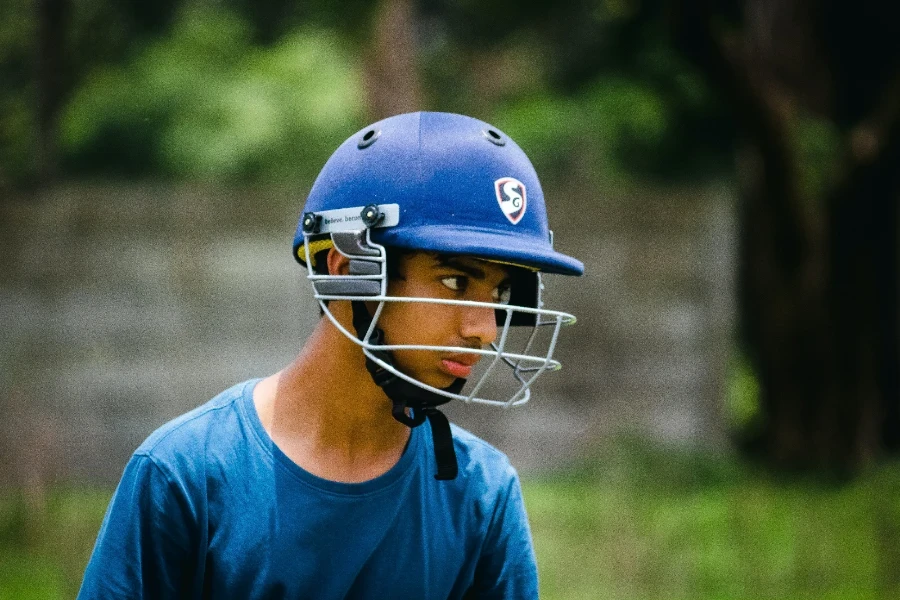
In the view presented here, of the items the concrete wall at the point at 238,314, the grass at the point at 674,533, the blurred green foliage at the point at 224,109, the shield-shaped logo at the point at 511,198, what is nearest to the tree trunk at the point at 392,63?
the concrete wall at the point at 238,314

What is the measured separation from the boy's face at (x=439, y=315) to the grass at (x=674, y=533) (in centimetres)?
301

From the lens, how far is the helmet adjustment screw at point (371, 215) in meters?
2.18

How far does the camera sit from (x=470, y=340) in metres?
2.14

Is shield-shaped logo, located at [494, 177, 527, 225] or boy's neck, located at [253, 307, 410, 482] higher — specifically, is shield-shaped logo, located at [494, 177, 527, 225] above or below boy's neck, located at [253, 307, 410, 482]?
above

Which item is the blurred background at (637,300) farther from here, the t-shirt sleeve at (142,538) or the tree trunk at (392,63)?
the t-shirt sleeve at (142,538)

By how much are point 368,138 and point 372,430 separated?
564 mm

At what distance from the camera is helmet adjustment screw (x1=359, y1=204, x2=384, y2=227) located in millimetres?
2178

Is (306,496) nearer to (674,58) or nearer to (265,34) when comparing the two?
(674,58)

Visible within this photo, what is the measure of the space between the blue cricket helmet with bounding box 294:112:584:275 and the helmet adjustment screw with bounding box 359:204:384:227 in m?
0.02

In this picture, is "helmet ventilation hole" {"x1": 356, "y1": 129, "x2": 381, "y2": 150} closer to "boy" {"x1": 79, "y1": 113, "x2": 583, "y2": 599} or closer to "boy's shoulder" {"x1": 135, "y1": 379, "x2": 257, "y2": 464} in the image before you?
"boy" {"x1": 79, "y1": 113, "x2": 583, "y2": 599}

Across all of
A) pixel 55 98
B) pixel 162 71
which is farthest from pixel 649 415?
pixel 162 71

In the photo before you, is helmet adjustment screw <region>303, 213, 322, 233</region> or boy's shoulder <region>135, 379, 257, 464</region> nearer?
boy's shoulder <region>135, 379, 257, 464</region>

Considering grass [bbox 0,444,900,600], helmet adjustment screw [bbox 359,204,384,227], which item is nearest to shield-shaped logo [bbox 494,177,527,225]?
helmet adjustment screw [bbox 359,204,384,227]

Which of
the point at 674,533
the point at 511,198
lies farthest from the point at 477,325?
the point at 674,533
